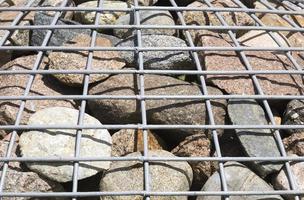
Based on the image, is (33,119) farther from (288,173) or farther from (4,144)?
(288,173)

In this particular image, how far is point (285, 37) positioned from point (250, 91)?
0.88 m

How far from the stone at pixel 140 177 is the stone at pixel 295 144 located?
76 cm

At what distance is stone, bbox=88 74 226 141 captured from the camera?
12.2 feet

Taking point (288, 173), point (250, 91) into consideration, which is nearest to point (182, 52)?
point (250, 91)

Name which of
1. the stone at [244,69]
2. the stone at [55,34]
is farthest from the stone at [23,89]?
the stone at [244,69]

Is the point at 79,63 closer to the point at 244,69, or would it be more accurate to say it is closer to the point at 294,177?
the point at 244,69

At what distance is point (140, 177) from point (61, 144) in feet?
1.69

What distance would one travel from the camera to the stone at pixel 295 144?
145 inches

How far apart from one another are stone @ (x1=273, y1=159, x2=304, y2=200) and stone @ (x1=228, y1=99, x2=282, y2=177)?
54mm

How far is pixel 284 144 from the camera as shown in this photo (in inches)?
148

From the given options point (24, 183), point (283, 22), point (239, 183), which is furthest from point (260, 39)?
point (24, 183)

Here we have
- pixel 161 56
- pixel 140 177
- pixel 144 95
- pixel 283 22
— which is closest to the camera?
pixel 140 177

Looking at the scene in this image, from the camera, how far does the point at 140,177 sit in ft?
10.9

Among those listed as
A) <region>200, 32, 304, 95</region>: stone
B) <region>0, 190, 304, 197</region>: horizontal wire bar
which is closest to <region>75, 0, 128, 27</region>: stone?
<region>200, 32, 304, 95</region>: stone
